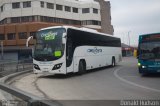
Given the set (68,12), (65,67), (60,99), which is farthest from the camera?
(68,12)

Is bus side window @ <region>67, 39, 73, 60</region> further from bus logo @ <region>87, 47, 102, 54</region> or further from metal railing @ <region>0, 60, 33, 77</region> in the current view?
metal railing @ <region>0, 60, 33, 77</region>

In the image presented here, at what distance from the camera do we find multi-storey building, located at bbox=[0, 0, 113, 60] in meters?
61.8

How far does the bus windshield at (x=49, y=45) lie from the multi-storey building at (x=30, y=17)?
136 feet

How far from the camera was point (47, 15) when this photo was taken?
214ft

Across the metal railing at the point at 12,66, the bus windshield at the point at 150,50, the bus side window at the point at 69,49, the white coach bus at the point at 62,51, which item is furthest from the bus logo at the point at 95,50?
the metal railing at the point at 12,66

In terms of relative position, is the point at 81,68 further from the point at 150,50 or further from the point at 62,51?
the point at 150,50

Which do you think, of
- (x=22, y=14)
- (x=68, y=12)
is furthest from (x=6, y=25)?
(x=68, y=12)

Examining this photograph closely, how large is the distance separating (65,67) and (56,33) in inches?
89.7

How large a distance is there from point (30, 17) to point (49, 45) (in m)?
46.4

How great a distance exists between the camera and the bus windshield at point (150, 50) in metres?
17.6

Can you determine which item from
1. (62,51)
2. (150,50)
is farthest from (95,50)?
(150,50)

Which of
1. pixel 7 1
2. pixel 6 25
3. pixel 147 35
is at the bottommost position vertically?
pixel 147 35

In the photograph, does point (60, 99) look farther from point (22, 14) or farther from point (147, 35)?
point (22, 14)

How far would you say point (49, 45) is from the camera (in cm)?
1859
